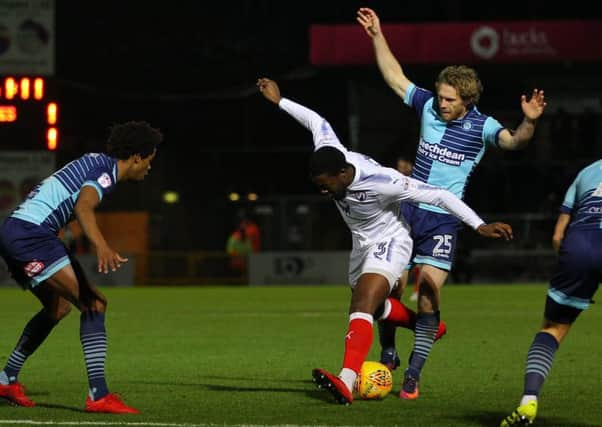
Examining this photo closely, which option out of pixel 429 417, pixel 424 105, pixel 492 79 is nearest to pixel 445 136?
pixel 424 105

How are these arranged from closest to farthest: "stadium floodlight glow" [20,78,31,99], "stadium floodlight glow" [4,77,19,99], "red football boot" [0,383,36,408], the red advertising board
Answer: "red football boot" [0,383,36,408] < "stadium floodlight glow" [4,77,19,99] < "stadium floodlight glow" [20,78,31,99] < the red advertising board

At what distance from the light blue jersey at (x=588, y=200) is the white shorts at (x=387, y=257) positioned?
1738 millimetres

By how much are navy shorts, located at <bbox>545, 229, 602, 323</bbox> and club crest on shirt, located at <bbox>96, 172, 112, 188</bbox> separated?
2747mm

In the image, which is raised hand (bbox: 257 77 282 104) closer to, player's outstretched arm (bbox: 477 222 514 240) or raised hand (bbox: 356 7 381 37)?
raised hand (bbox: 356 7 381 37)

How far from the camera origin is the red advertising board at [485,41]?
124 feet

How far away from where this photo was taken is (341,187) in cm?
902

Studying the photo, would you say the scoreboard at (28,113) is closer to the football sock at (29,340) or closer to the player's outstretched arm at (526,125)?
the football sock at (29,340)

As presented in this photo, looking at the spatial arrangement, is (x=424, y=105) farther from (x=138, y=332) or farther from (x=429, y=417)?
(x=138, y=332)

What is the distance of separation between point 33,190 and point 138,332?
25.6 feet

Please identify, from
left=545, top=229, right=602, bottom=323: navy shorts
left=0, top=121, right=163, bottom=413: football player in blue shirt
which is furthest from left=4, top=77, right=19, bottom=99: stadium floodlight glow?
left=545, top=229, right=602, bottom=323: navy shorts

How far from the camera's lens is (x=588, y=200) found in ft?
25.0

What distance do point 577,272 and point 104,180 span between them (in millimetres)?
2914

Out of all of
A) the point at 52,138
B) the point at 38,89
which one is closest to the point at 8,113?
the point at 38,89

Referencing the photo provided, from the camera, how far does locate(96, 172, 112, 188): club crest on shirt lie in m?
8.47
